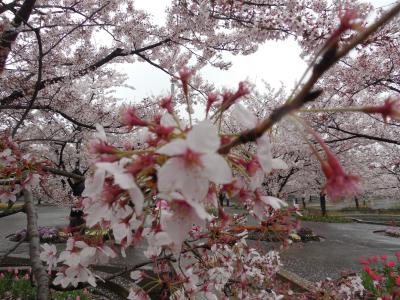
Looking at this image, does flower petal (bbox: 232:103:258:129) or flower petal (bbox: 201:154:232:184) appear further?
flower petal (bbox: 232:103:258:129)

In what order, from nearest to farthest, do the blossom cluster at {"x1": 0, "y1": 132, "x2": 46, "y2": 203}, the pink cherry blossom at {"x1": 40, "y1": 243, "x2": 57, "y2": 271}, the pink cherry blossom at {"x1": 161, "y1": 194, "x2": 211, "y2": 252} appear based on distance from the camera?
the pink cherry blossom at {"x1": 161, "y1": 194, "x2": 211, "y2": 252}
the pink cherry blossom at {"x1": 40, "y1": 243, "x2": 57, "y2": 271}
the blossom cluster at {"x1": 0, "y1": 132, "x2": 46, "y2": 203}

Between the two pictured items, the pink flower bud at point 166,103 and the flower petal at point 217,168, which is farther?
the pink flower bud at point 166,103

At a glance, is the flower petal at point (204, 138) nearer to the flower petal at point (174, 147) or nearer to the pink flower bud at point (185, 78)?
the flower petal at point (174, 147)

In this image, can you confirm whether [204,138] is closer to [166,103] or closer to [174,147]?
[174,147]

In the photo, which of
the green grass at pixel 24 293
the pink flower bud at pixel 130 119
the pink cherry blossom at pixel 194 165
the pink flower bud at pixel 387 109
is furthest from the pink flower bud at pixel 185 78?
the green grass at pixel 24 293

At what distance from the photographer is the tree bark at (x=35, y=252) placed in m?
1.68

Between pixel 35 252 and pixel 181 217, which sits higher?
pixel 181 217

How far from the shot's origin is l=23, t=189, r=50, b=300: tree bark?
66.3 inches

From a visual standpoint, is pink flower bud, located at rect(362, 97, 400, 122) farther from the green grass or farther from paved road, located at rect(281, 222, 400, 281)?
paved road, located at rect(281, 222, 400, 281)

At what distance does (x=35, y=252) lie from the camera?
1913mm

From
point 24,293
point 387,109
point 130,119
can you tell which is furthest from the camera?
point 24,293

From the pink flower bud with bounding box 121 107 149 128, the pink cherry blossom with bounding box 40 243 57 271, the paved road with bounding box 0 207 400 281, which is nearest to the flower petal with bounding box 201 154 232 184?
the pink flower bud with bounding box 121 107 149 128

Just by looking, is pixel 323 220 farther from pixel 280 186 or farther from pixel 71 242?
pixel 71 242

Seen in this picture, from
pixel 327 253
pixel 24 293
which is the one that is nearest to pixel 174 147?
pixel 24 293
